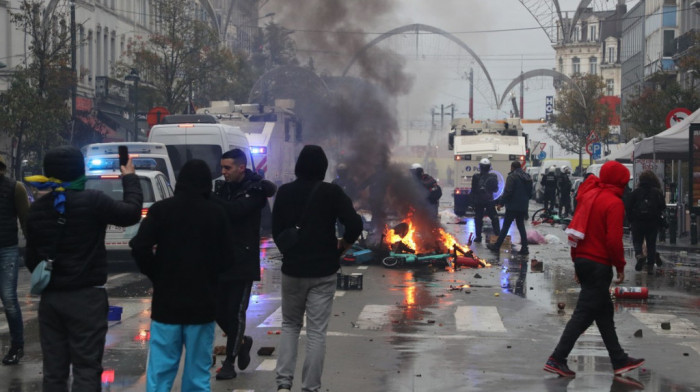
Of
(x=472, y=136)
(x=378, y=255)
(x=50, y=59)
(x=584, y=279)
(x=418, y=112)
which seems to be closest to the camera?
(x=584, y=279)

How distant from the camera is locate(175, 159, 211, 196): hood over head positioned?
643cm

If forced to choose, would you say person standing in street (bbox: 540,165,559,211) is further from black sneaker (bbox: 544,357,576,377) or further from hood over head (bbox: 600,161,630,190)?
black sneaker (bbox: 544,357,576,377)

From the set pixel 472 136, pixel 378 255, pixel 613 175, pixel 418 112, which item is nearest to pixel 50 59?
pixel 418 112

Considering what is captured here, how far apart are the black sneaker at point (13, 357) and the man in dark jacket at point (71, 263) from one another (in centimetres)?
293

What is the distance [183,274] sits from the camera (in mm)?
6293

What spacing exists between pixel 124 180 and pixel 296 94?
32123 mm

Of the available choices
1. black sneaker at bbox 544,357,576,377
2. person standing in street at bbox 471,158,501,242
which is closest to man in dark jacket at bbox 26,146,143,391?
black sneaker at bbox 544,357,576,377

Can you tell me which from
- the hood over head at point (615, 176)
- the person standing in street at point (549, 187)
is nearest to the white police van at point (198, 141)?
the person standing in street at point (549, 187)

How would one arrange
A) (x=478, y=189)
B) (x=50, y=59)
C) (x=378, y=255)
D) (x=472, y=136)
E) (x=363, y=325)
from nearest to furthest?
(x=363, y=325)
(x=378, y=255)
(x=478, y=189)
(x=50, y=59)
(x=472, y=136)

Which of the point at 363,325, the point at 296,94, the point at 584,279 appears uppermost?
the point at 296,94

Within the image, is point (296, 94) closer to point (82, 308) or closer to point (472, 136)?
point (472, 136)

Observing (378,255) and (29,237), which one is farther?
(378,255)

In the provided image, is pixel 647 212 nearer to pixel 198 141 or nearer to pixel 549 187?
pixel 198 141

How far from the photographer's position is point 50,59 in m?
34.3
